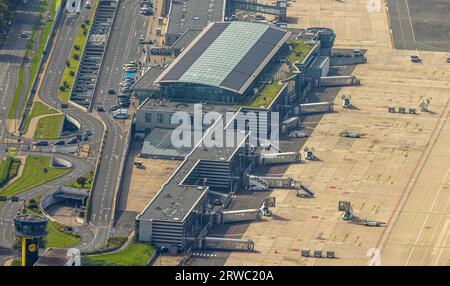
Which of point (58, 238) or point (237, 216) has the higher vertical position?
point (237, 216)

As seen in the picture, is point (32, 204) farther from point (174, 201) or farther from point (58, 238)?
point (174, 201)

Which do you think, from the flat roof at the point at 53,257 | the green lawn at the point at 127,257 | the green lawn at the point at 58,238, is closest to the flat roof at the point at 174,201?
the green lawn at the point at 127,257

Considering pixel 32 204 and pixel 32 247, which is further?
pixel 32 204

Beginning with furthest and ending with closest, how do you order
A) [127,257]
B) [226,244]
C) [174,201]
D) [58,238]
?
[174,201] → [226,244] → [58,238] → [127,257]

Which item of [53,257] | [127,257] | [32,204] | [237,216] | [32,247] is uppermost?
[32,247]

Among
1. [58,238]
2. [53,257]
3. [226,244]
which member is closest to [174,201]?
[226,244]

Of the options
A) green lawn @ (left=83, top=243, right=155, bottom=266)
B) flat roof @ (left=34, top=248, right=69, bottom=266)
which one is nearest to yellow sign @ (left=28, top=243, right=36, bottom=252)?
flat roof @ (left=34, top=248, right=69, bottom=266)
